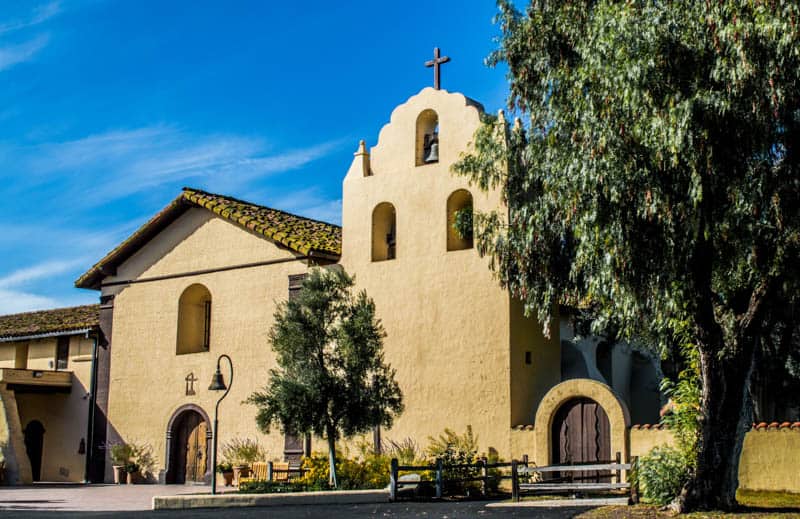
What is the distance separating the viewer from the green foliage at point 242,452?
25141mm

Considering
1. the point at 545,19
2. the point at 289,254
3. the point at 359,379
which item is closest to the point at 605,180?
the point at 545,19

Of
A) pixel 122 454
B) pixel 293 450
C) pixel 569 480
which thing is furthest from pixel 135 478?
pixel 569 480

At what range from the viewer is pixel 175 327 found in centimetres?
2806

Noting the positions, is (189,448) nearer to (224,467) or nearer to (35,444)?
(224,467)

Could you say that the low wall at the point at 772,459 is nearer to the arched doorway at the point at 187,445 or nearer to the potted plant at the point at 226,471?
the potted plant at the point at 226,471

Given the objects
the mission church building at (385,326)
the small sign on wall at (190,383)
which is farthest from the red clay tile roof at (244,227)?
the small sign on wall at (190,383)

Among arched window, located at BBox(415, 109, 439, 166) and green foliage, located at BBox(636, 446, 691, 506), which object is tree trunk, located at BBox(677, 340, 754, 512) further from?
arched window, located at BBox(415, 109, 439, 166)

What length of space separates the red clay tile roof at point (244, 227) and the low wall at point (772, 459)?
10.8 meters

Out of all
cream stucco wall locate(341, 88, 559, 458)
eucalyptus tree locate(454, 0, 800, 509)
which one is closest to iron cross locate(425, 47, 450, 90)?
cream stucco wall locate(341, 88, 559, 458)

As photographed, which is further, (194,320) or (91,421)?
→ (91,421)

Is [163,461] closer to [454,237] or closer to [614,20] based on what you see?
[454,237]

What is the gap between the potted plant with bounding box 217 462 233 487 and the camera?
25.0m

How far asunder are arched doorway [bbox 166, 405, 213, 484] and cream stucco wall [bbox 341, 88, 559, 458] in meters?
6.51

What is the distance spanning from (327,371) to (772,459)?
900 centimetres
